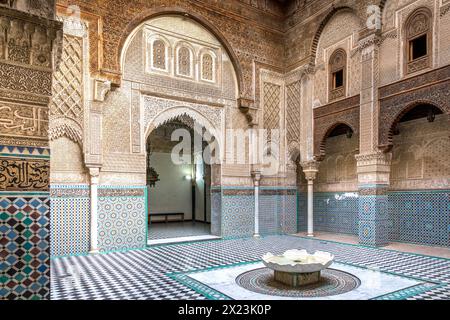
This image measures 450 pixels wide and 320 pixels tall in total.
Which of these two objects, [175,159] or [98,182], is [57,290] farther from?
[175,159]

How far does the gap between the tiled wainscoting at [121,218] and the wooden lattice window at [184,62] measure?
2.49 m

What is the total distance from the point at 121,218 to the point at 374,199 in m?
4.48

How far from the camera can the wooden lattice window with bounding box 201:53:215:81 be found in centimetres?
732

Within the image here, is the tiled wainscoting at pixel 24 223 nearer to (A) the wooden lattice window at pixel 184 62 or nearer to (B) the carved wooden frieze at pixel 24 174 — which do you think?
(B) the carved wooden frieze at pixel 24 174

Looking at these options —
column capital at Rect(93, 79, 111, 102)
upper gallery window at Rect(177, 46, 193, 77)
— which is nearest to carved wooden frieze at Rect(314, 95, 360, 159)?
upper gallery window at Rect(177, 46, 193, 77)

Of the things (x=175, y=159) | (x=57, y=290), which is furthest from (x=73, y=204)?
(x=175, y=159)

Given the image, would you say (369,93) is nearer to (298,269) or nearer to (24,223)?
(298,269)

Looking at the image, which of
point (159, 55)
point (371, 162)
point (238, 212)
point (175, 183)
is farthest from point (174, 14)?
point (175, 183)

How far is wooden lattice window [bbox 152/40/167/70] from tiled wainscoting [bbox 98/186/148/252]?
7.84 ft

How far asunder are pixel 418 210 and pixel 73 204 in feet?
19.9

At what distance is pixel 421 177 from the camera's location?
6352mm

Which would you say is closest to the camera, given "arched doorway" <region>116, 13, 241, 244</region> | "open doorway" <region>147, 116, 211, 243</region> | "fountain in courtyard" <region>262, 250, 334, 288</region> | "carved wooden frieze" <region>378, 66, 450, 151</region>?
"fountain in courtyard" <region>262, 250, 334, 288</region>

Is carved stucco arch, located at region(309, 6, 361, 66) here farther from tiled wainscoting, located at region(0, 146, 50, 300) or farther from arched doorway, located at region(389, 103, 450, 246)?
tiled wainscoting, located at region(0, 146, 50, 300)

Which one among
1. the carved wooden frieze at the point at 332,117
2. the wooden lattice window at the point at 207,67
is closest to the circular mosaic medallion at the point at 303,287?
the carved wooden frieze at the point at 332,117
